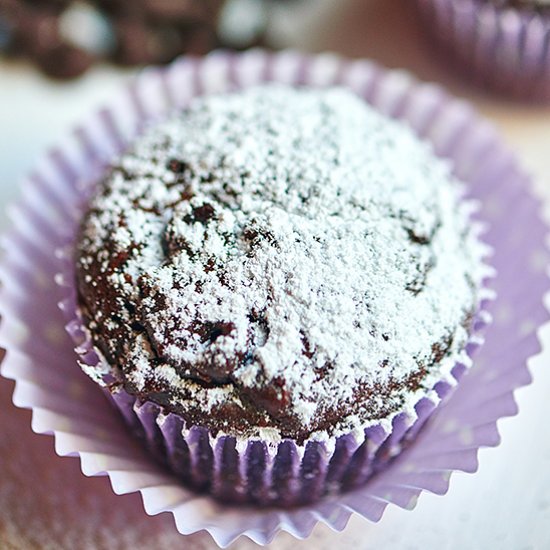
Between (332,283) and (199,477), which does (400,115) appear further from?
(199,477)

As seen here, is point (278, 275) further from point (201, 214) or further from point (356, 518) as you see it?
point (356, 518)

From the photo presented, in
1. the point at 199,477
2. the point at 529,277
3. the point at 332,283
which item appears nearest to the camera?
the point at 332,283

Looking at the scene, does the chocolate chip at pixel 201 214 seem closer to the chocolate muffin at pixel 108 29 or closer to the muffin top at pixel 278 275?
the muffin top at pixel 278 275

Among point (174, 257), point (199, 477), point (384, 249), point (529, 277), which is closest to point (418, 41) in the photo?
point (529, 277)

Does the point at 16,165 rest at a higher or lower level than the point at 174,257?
lower

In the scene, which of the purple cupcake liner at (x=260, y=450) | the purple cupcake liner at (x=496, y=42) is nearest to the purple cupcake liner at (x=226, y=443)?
the purple cupcake liner at (x=260, y=450)
